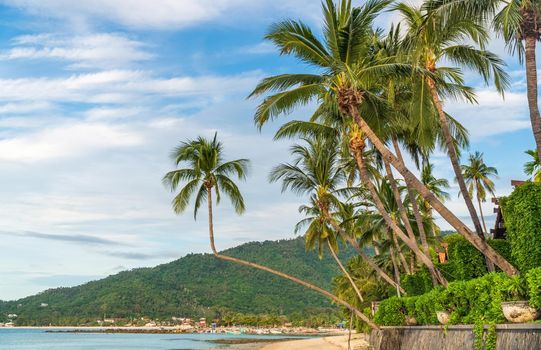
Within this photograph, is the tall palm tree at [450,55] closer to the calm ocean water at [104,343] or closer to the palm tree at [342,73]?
the palm tree at [342,73]

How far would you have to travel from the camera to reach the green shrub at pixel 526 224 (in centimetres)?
1159

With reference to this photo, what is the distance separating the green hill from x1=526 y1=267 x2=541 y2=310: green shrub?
14491cm

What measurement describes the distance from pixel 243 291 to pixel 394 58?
507 feet

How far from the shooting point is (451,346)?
14.0m

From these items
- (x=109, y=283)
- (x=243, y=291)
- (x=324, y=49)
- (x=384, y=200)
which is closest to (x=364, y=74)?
(x=324, y=49)

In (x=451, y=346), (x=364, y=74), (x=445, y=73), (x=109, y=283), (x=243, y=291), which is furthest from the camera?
(x=109, y=283)

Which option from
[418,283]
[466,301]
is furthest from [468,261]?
[418,283]

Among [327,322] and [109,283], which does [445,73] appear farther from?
[109,283]

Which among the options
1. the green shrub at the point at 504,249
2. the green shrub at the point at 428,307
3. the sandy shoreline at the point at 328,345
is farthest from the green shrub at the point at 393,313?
the sandy shoreline at the point at 328,345

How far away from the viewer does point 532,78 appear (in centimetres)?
1352

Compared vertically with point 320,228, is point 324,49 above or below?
above

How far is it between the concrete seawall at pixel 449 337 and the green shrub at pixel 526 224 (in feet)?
5.43

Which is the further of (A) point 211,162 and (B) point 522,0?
(A) point 211,162

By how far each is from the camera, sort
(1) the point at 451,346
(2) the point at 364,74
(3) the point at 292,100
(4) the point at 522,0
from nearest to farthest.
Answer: (4) the point at 522,0, (1) the point at 451,346, (2) the point at 364,74, (3) the point at 292,100
